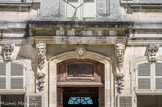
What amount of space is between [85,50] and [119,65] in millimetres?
1197

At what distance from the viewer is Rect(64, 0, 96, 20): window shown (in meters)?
15.4

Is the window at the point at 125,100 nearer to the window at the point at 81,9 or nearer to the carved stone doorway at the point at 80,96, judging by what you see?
the carved stone doorway at the point at 80,96

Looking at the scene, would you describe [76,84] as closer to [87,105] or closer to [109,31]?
[109,31]

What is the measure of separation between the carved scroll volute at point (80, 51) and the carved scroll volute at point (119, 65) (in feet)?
3.48

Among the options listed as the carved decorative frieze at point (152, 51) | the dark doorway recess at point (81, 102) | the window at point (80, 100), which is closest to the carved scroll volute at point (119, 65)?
the carved decorative frieze at point (152, 51)

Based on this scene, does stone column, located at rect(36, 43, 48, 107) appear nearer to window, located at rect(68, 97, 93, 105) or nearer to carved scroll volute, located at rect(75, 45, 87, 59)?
carved scroll volute, located at rect(75, 45, 87, 59)

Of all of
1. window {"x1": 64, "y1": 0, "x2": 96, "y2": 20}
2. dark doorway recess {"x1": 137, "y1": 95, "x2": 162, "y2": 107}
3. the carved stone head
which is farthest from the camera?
dark doorway recess {"x1": 137, "y1": 95, "x2": 162, "y2": 107}

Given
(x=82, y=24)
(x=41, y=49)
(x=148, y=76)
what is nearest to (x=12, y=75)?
(x=41, y=49)

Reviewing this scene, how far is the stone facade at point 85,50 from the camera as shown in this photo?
15.1 meters

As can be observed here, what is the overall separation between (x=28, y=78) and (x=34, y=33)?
4.87 ft

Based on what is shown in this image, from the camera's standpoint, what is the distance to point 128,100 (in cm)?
1514

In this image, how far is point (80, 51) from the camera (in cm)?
1519

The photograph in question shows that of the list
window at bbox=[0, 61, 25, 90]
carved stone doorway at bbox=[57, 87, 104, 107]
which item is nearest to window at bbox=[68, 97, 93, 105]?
carved stone doorway at bbox=[57, 87, 104, 107]

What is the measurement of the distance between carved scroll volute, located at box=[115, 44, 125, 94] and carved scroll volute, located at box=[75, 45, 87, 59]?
3.48ft
